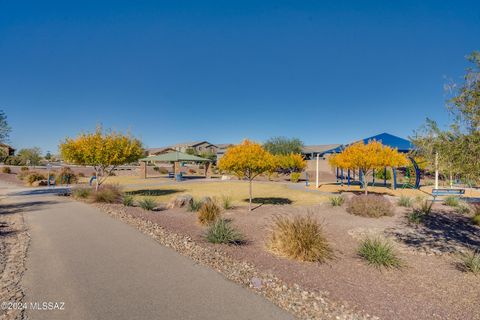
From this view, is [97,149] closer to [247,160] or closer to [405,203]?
[247,160]

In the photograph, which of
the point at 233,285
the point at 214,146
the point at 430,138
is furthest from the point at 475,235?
the point at 214,146

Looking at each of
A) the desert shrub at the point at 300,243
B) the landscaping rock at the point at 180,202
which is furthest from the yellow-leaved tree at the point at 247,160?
the desert shrub at the point at 300,243

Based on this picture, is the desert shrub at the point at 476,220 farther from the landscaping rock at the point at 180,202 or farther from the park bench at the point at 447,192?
the landscaping rock at the point at 180,202

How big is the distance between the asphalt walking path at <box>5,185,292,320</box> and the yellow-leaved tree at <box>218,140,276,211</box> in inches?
292

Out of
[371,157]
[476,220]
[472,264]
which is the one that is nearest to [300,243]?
[472,264]

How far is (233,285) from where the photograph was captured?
4.80 metres

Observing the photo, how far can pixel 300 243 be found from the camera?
6.83 meters

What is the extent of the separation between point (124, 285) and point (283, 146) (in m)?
53.5

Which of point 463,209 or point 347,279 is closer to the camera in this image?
point 347,279

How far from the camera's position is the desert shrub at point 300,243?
6738 mm

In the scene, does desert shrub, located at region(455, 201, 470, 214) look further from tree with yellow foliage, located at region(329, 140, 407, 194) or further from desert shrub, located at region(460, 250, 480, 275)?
desert shrub, located at region(460, 250, 480, 275)

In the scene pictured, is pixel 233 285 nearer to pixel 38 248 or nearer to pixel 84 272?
pixel 84 272

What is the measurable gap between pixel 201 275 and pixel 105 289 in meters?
1.65

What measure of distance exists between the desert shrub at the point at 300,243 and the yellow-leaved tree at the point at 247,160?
6584 millimetres
